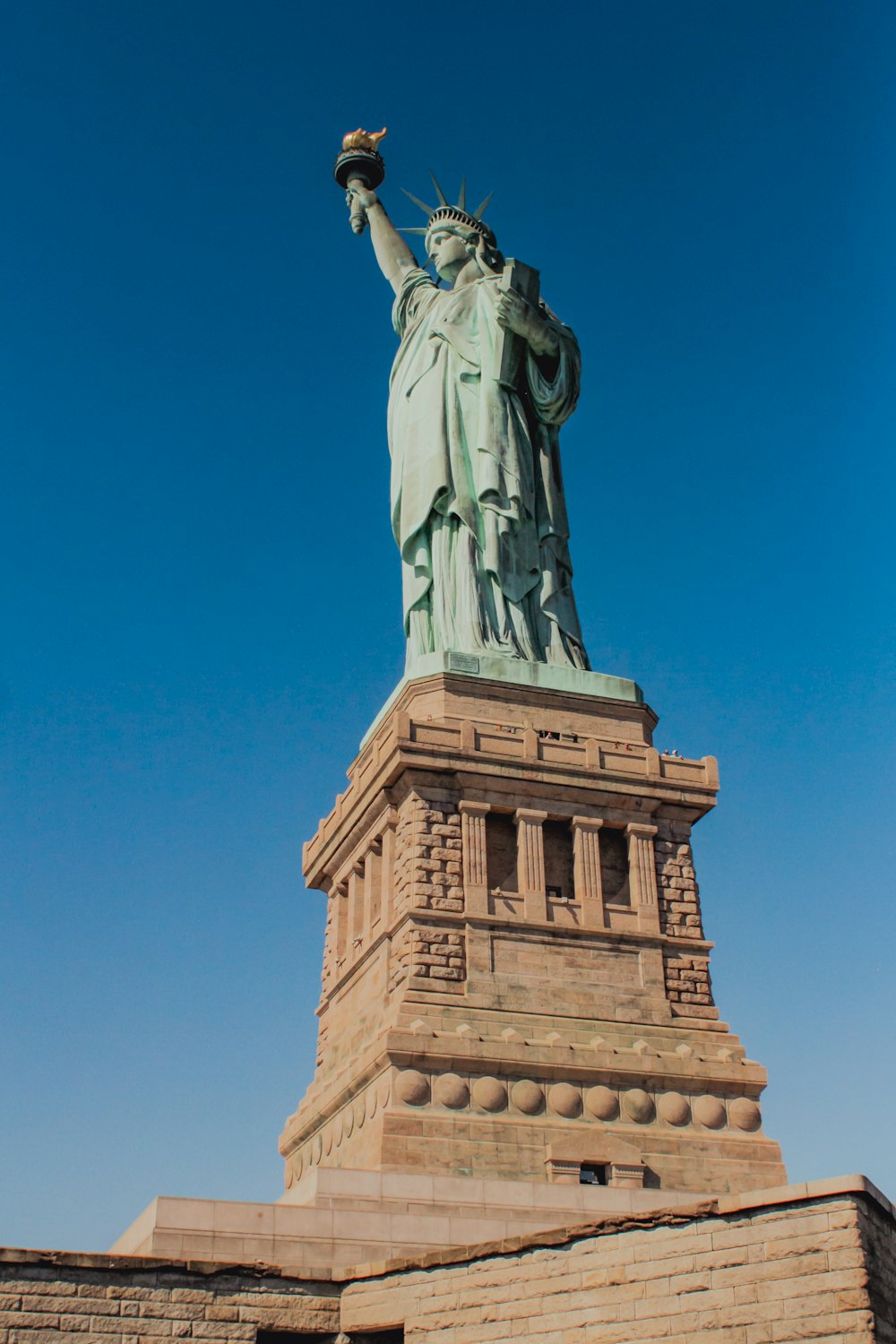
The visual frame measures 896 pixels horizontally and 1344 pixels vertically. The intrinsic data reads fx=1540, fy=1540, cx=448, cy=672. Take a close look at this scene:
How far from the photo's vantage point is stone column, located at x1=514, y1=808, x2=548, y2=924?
954 inches

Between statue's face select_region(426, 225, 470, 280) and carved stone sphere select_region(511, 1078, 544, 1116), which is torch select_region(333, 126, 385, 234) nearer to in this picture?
statue's face select_region(426, 225, 470, 280)

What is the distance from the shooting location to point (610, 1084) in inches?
894

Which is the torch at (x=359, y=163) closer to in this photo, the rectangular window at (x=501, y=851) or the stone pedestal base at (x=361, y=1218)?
the rectangular window at (x=501, y=851)

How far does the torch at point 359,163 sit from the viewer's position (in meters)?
38.1

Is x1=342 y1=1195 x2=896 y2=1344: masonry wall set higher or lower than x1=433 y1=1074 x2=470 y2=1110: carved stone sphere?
lower

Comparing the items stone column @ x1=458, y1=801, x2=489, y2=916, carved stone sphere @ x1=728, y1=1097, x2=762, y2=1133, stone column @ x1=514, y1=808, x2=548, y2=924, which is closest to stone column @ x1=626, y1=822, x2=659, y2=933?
stone column @ x1=514, y1=808, x2=548, y2=924

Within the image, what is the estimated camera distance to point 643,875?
25.2 m

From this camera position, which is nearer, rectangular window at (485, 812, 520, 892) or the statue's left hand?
rectangular window at (485, 812, 520, 892)

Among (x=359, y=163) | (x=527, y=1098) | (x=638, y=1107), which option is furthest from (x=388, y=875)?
(x=359, y=163)

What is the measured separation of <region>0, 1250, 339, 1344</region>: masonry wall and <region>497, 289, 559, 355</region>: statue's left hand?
1931 centimetres

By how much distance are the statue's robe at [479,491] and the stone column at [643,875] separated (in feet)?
13.2

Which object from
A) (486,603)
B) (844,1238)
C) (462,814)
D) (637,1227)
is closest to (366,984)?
(462,814)

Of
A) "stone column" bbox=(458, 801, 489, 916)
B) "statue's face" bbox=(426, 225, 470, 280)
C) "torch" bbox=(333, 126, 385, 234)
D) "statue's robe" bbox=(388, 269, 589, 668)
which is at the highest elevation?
"torch" bbox=(333, 126, 385, 234)

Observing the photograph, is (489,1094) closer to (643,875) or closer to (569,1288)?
(643,875)
